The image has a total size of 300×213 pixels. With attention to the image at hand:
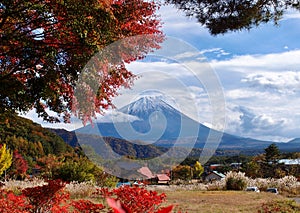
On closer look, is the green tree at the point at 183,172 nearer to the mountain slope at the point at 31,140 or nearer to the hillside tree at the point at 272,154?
the hillside tree at the point at 272,154

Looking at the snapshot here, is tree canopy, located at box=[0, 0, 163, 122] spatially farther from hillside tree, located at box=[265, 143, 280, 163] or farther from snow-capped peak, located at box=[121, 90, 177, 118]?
hillside tree, located at box=[265, 143, 280, 163]

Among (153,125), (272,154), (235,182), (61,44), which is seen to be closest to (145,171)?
(153,125)

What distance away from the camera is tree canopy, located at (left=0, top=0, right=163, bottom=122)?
13.9 ft

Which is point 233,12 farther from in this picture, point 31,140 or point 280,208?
point 31,140

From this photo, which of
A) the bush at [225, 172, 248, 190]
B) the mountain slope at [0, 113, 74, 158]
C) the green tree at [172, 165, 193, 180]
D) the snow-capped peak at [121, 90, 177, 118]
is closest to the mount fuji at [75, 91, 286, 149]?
the snow-capped peak at [121, 90, 177, 118]

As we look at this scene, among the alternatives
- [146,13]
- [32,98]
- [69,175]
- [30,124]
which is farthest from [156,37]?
[30,124]

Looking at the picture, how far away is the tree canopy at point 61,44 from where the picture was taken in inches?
167

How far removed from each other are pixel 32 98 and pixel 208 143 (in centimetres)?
374

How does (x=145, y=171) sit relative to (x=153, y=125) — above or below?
below

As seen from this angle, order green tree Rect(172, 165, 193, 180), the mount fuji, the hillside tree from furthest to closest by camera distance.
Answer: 1. green tree Rect(172, 165, 193, 180)
2. the hillside tree
3. the mount fuji

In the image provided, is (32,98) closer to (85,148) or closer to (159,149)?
(85,148)

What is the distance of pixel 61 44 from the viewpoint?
192 inches

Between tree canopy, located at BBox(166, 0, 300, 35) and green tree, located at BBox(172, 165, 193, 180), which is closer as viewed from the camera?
tree canopy, located at BBox(166, 0, 300, 35)

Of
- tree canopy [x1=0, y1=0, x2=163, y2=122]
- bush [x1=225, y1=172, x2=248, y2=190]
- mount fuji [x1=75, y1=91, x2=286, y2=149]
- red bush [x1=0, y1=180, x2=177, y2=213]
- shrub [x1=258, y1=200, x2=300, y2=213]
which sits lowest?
bush [x1=225, y1=172, x2=248, y2=190]
